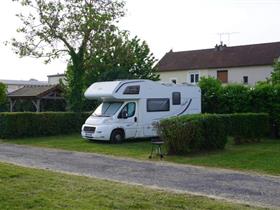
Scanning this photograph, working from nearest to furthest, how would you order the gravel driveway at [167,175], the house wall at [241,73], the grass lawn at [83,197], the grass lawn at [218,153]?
1. the grass lawn at [83,197]
2. the gravel driveway at [167,175]
3. the grass lawn at [218,153]
4. the house wall at [241,73]

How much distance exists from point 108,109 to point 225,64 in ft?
108

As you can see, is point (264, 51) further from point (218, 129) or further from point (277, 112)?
point (218, 129)

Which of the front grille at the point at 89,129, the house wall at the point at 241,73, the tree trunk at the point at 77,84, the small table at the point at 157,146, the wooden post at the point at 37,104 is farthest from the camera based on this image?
the house wall at the point at 241,73

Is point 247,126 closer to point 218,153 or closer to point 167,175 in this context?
point 218,153

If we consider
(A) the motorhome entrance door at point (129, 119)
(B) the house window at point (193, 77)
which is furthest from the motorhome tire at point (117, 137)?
(B) the house window at point (193, 77)

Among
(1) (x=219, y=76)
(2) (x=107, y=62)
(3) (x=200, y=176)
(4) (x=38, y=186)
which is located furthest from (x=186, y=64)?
(4) (x=38, y=186)

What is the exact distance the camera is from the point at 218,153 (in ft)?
55.3

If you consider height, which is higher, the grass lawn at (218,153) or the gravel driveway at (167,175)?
the grass lawn at (218,153)

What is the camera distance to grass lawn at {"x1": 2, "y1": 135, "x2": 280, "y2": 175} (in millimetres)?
14257

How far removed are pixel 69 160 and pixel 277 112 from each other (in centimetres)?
1138

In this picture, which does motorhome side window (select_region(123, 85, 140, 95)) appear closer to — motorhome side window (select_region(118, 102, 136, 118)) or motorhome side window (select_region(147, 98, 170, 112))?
motorhome side window (select_region(118, 102, 136, 118))

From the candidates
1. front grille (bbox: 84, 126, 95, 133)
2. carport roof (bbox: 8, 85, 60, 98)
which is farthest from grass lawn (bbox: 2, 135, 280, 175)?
carport roof (bbox: 8, 85, 60, 98)

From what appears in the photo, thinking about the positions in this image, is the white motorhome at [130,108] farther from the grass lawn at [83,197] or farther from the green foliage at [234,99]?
the grass lawn at [83,197]

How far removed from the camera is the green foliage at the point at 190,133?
1655cm
